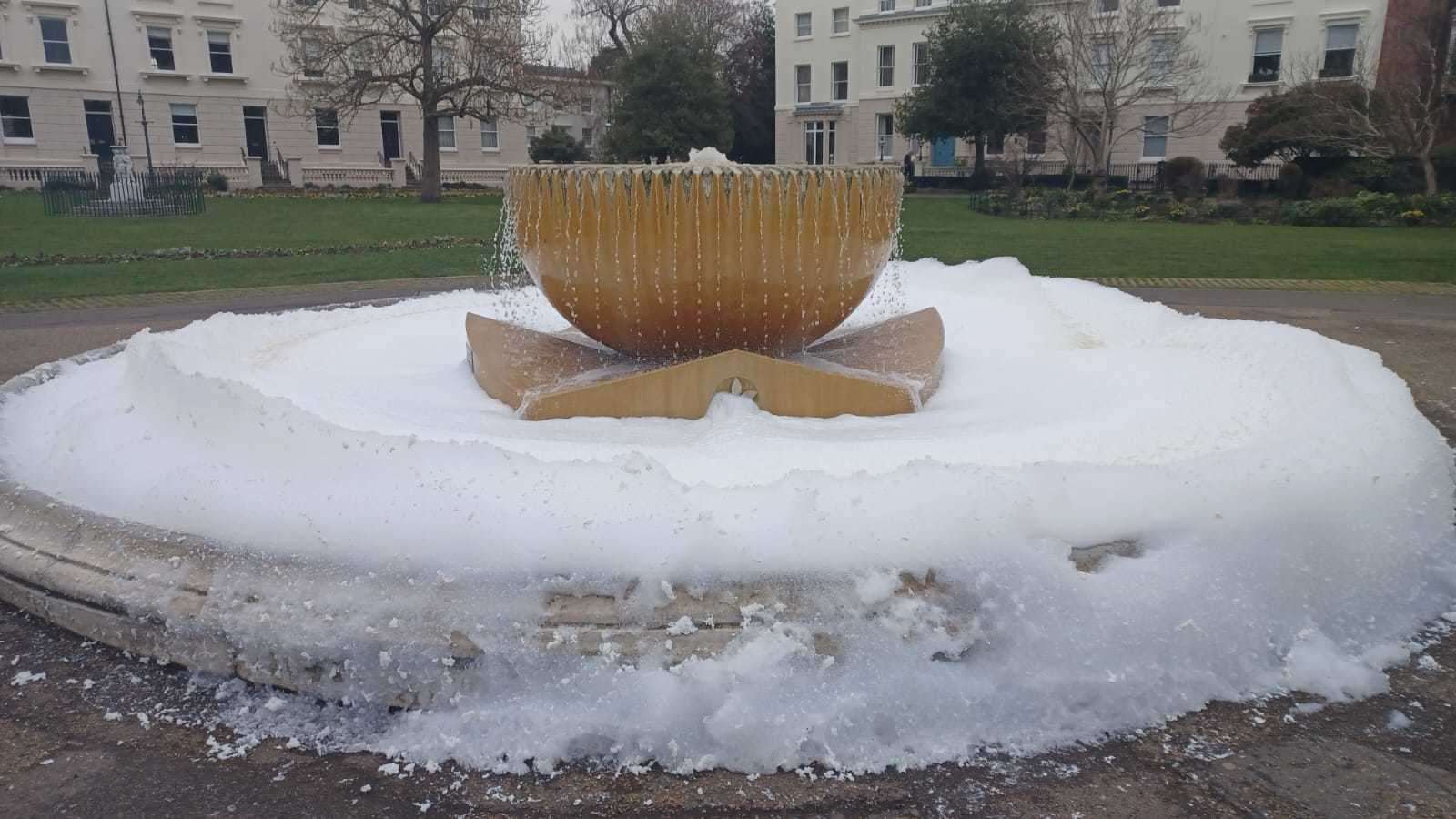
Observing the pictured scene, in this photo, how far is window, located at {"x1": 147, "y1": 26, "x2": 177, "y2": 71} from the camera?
3981cm

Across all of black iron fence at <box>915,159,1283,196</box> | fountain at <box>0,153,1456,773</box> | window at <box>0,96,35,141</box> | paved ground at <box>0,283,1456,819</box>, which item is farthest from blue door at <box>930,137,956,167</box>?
paved ground at <box>0,283,1456,819</box>

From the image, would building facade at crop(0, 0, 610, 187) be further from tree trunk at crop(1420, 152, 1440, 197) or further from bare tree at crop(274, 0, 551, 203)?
tree trunk at crop(1420, 152, 1440, 197)

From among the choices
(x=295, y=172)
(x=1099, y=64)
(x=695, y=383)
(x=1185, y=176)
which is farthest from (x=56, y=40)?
(x=695, y=383)

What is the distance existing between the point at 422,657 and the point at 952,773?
1523 millimetres

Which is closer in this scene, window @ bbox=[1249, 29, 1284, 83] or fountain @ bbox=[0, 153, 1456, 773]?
fountain @ bbox=[0, 153, 1456, 773]

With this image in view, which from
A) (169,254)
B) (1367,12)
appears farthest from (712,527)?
(1367,12)

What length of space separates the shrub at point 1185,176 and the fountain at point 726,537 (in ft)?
92.5

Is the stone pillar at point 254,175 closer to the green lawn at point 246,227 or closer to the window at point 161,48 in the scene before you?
the window at point 161,48

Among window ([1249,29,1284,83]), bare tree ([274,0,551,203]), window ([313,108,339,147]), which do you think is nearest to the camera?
bare tree ([274,0,551,203])

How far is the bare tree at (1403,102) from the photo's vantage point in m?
26.3

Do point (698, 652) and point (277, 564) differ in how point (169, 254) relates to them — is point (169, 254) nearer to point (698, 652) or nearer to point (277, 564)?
point (277, 564)

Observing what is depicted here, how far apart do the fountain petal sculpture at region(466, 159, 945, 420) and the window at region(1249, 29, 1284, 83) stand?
37.2 meters

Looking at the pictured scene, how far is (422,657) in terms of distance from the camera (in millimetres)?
2973

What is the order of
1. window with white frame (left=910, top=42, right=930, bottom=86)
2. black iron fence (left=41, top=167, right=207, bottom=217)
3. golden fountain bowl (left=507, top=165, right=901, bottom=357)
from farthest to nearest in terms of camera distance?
1. window with white frame (left=910, top=42, right=930, bottom=86)
2. black iron fence (left=41, top=167, right=207, bottom=217)
3. golden fountain bowl (left=507, top=165, right=901, bottom=357)
